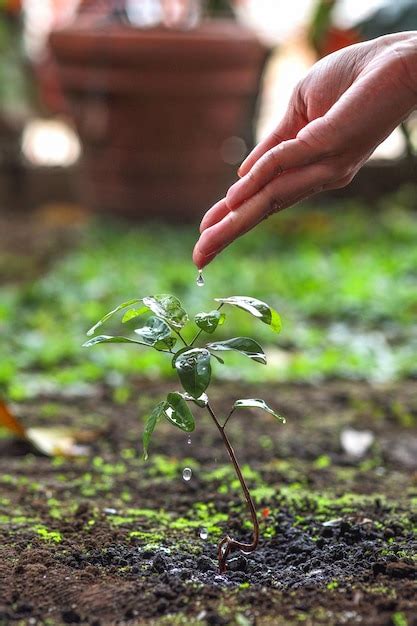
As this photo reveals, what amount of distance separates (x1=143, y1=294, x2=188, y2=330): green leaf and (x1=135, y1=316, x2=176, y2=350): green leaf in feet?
0.06

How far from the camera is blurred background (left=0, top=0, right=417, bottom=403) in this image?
386 centimetres

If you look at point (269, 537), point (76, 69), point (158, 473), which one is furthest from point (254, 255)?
point (269, 537)

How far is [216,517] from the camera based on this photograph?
2.18 meters

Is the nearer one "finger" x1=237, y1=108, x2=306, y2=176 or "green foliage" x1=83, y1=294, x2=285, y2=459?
"green foliage" x1=83, y1=294, x2=285, y2=459

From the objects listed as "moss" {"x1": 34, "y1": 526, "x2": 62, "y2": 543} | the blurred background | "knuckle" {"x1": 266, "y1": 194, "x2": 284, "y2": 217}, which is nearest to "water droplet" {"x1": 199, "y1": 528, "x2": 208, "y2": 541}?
"moss" {"x1": 34, "y1": 526, "x2": 62, "y2": 543}

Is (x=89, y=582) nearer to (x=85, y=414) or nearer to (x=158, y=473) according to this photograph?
(x=158, y=473)

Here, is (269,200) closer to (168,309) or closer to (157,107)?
(168,309)

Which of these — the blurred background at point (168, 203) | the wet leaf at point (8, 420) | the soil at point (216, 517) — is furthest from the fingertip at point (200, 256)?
the blurred background at point (168, 203)

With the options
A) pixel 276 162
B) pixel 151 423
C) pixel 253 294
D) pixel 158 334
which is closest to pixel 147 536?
pixel 151 423

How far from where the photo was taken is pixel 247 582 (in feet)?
5.67

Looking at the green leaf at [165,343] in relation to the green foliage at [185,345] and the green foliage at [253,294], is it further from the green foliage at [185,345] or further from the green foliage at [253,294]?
the green foliage at [253,294]

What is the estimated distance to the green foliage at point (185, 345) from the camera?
167cm

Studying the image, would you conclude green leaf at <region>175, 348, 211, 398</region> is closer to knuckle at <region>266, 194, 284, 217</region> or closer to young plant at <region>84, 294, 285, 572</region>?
young plant at <region>84, 294, 285, 572</region>

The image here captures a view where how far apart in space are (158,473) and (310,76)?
1217 mm
